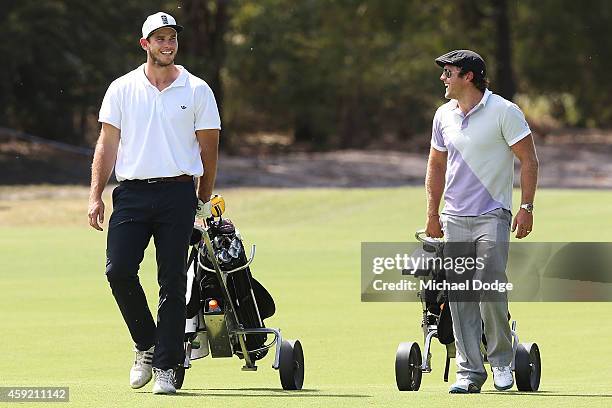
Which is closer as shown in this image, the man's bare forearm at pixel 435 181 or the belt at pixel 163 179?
the belt at pixel 163 179

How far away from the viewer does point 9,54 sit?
31.5 meters

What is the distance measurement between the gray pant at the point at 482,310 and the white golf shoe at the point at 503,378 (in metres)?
0.03

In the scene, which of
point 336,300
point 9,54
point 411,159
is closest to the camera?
point 336,300

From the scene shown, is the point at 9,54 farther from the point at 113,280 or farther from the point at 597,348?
the point at 113,280

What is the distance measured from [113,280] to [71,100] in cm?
2587

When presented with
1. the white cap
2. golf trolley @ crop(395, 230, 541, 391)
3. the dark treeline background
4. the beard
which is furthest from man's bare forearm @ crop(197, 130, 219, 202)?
the dark treeline background

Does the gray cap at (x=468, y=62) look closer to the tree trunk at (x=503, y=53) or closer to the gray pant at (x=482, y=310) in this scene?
the gray pant at (x=482, y=310)

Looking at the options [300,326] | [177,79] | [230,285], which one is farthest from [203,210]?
[300,326]

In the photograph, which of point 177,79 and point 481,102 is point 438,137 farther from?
point 177,79

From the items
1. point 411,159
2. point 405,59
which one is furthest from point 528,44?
point 411,159

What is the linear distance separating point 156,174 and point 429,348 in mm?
1816

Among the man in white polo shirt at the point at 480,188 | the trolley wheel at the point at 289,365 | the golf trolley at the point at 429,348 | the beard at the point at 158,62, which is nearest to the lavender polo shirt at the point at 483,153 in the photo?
the man in white polo shirt at the point at 480,188

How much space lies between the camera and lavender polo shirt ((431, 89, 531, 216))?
8570 mm

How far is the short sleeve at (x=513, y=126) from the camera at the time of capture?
8539mm
